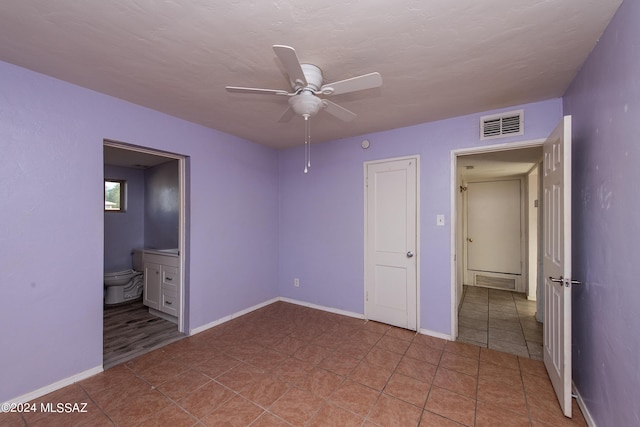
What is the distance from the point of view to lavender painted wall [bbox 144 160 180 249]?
13.7ft

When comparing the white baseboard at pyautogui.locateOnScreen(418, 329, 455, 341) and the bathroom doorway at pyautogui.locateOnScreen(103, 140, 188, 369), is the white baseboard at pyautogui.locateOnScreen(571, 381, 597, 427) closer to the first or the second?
the white baseboard at pyautogui.locateOnScreen(418, 329, 455, 341)

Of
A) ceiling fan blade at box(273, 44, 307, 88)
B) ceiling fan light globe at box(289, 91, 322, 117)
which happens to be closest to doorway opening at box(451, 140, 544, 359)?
ceiling fan light globe at box(289, 91, 322, 117)

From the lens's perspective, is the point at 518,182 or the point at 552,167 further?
the point at 518,182

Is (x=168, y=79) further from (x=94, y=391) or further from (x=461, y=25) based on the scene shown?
(x=94, y=391)

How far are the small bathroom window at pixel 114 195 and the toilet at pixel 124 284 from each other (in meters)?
0.79

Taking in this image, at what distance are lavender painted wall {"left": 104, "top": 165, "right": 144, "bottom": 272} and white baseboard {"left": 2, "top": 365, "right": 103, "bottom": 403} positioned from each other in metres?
2.53

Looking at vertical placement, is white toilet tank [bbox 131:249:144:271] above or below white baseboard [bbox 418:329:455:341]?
above

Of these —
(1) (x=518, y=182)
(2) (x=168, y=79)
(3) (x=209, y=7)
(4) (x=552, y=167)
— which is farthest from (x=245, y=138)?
(1) (x=518, y=182)

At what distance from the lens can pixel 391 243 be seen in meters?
3.29

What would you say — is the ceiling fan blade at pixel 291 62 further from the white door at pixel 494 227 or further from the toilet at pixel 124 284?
the white door at pixel 494 227

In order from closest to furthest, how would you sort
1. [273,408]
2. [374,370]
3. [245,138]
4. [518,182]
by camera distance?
[273,408] → [374,370] → [245,138] → [518,182]

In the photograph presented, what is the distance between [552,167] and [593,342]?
124 centimetres

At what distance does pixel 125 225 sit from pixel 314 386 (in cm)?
420

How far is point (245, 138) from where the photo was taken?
3.64 meters
